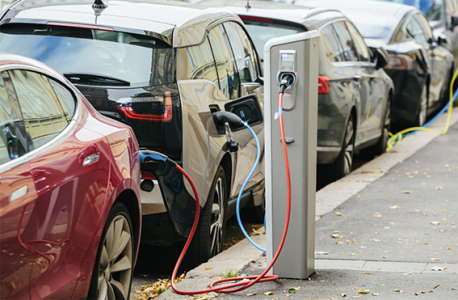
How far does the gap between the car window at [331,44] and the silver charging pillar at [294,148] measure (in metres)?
3.75

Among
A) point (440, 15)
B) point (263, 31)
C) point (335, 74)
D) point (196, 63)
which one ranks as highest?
point (196, 63)

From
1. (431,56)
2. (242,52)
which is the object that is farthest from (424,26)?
(242,52)

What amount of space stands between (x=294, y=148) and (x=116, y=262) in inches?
51.5

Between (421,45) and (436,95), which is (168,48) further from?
(436,95)

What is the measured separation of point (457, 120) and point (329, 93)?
278 inches

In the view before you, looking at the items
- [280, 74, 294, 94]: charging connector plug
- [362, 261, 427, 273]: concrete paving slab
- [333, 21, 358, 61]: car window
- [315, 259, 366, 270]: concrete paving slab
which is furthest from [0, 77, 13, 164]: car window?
[333, 21, 358, 61]: car window

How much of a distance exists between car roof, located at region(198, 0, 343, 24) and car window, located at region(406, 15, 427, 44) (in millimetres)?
4013

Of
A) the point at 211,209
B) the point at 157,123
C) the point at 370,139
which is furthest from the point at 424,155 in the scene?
the point at 157,123

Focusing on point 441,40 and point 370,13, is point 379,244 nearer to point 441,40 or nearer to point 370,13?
point 370,13

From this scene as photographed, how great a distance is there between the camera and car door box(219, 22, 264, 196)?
19.3 ft

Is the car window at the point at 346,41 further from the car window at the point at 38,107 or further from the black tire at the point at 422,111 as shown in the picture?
the car window at the point at 38,107

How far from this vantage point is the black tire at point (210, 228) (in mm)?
5156

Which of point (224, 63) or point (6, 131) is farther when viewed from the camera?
point (224, 63)

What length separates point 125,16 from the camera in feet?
16.7
